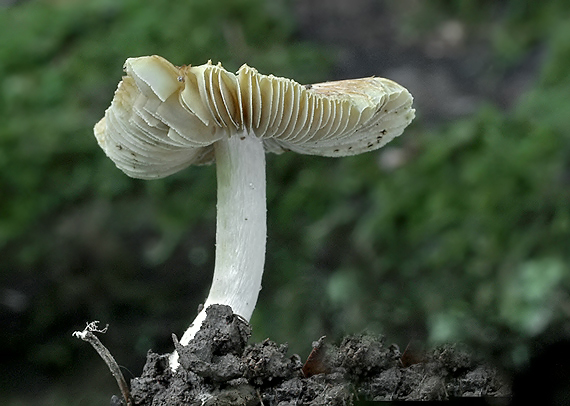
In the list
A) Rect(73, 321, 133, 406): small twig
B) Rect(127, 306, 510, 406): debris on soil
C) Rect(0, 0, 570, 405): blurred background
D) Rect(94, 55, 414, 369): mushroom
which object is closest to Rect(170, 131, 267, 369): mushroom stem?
Rect(94, 55, 414, 369): mushroom

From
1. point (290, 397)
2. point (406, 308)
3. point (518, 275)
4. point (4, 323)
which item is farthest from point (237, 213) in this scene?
point (4, 323)

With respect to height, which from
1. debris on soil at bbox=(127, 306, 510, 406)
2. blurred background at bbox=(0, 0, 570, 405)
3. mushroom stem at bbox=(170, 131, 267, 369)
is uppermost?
blurred background at bbox=(0, 0, 570, 405)

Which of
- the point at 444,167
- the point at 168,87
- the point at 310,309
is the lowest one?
the point at 168,87

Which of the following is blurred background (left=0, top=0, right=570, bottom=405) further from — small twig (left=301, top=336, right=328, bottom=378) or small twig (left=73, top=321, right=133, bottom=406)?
small twig (left=73, top=321, right=133, bottom=406)

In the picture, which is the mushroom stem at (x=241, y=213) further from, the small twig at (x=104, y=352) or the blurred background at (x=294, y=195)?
the blurred background at (x=294, y=195)

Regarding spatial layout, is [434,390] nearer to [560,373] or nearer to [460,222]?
[560,373]

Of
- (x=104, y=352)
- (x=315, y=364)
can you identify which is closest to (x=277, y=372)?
(x=315, y=364)

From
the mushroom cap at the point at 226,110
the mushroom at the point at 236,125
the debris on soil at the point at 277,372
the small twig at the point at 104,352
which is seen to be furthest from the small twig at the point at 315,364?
the mushroom cap at the point at 226,110
